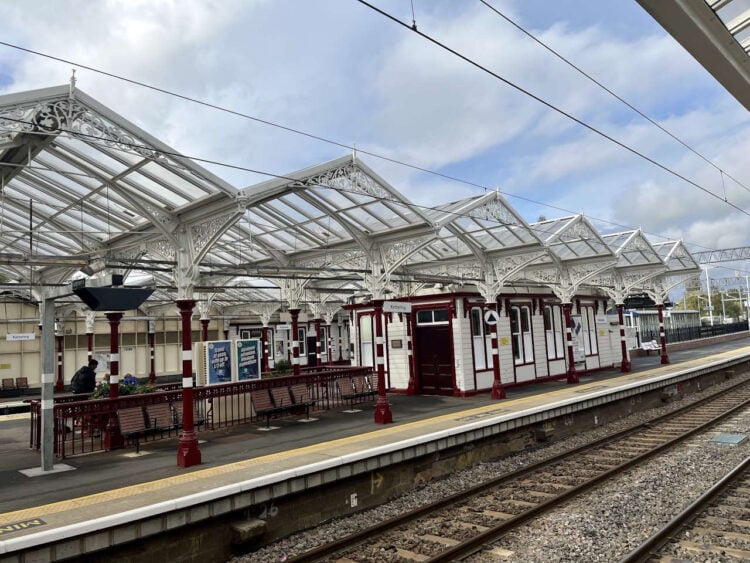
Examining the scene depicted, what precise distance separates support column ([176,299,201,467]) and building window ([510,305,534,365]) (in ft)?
40.6

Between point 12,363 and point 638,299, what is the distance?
114 feet

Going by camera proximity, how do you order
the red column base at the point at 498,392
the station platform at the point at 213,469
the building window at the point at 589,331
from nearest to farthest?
the station platform at the point at 213,469
the red column base at the point at 498,392
the building window at the point at 589,331

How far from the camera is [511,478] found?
923 cm

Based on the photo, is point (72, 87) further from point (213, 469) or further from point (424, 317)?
point (424, 317)

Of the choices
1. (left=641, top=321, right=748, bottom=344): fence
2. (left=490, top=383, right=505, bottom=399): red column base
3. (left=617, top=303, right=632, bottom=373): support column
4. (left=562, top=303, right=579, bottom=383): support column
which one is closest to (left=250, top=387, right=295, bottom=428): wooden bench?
(left=490, top=383, right=505, bottom=399): red column base

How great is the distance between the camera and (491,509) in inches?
307

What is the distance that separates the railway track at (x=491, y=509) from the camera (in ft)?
20.9

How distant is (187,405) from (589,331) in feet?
61.3

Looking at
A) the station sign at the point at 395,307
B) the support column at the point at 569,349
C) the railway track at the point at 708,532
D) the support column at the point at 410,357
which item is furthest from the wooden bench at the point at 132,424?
the support column at the point at 569,349

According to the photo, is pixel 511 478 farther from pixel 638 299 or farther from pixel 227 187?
pixel 638 299

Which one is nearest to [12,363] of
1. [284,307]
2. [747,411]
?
[284,307]

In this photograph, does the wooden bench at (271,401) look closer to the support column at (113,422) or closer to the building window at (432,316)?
the support column at (113,422)

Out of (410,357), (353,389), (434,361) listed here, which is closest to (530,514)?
(353,389)

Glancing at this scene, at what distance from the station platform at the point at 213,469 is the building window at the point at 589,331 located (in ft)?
27.0
